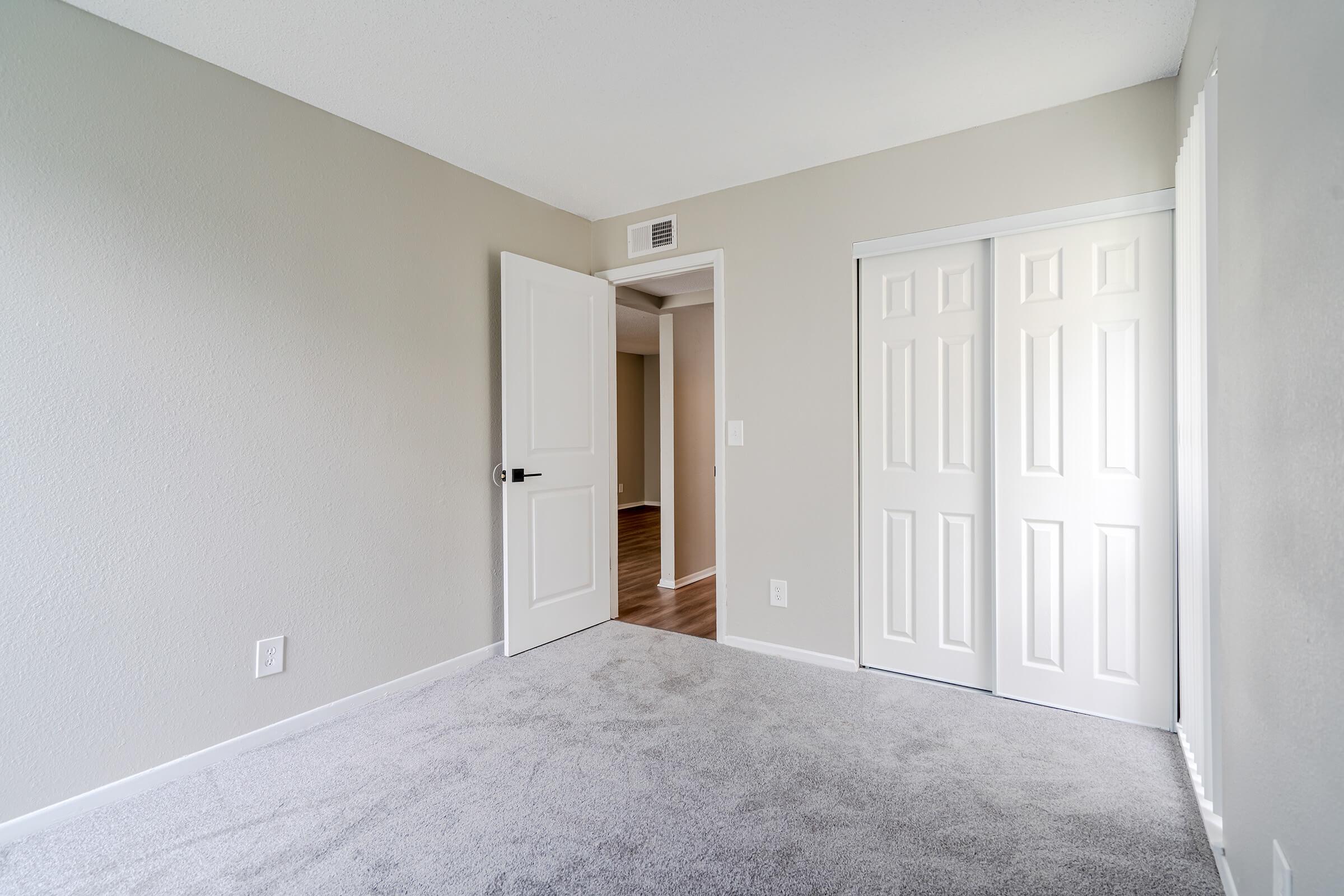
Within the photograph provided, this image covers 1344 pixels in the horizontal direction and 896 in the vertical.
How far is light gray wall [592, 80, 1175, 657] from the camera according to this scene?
2652 millimetres

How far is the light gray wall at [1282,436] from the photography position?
2.95 feet

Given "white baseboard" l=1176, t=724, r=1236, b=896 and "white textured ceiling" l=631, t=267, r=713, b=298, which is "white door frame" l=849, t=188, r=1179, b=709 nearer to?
"white baseboard" l=1176, t=724, r=1236, b=896

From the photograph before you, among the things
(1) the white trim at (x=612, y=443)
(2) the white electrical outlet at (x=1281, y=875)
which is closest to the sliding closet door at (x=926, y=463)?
(1) the white trim at (x=612, y=443)

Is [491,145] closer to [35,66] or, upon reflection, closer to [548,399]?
[548,399]

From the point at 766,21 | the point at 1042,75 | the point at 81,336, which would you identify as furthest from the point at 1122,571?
the point at 81,336

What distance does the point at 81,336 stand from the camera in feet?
6.45

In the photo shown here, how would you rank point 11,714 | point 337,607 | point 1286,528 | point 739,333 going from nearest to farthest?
point 1286,528, point 11,714, point 337,607, point 739,333

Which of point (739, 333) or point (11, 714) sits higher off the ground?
point (739, 333)

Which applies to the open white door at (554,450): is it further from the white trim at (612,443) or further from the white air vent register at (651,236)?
the white air vent register at (651,236)

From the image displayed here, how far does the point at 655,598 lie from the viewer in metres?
4.47

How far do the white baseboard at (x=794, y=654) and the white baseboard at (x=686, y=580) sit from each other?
4.42 feet

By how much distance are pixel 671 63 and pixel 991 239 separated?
4.93ft

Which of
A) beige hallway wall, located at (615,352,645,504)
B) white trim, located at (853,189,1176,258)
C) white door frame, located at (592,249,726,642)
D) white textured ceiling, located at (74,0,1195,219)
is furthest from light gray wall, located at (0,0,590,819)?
beige hallway wall, located at (615,352,645,504)

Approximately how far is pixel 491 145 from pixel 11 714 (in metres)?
2.58
